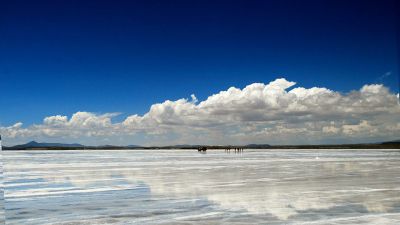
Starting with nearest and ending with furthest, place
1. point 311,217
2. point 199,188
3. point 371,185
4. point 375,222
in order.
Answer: point 375,222 → point 311,217 → point 199,188 → point 371,185

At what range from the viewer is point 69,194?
15.9m

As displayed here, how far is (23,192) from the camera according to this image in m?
16.6

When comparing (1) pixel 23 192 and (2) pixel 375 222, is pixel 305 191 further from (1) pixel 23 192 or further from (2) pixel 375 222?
(1) pixel 23 192

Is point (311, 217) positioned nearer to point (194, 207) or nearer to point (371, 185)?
point (194, 207)

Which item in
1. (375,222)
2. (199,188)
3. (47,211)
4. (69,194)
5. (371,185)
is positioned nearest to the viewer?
(375,222)

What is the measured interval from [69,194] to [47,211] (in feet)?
13.3

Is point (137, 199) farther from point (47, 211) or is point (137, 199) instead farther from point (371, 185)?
point (371, 185)

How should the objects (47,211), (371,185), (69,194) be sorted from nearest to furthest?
1. (47,211)
2. (69,194)
3. (371,185)

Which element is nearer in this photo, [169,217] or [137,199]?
[169,217]

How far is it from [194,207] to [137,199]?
2551mm

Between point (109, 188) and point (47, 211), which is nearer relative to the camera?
point (47, 211)

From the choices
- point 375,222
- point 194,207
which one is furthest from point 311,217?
point 194,207

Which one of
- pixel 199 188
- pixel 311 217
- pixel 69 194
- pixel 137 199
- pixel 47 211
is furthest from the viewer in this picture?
pixel 199 188

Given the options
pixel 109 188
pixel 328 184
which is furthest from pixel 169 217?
pixel 328 184
